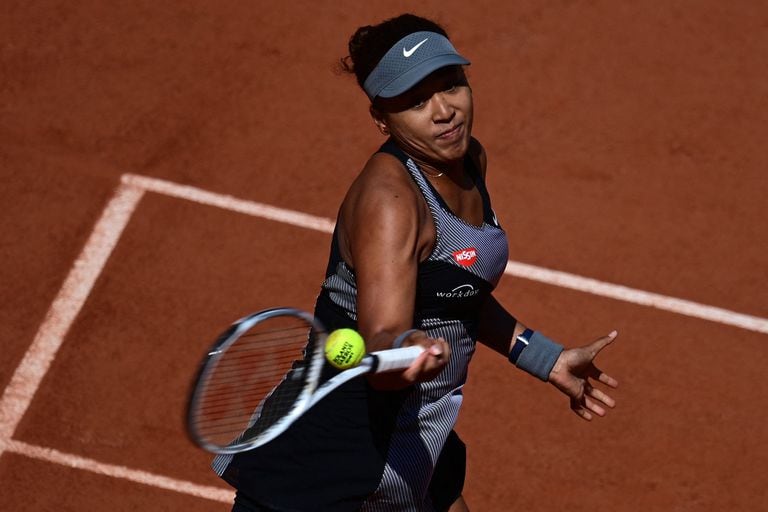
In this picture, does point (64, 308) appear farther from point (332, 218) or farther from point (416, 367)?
point (416, 367)

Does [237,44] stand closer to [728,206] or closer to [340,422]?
[728,206]

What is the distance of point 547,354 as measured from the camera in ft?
13.8

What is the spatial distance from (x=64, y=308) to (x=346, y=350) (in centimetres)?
364

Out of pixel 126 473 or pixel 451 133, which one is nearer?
pixel 451 133

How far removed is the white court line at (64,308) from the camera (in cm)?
575

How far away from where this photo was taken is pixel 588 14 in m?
8.54

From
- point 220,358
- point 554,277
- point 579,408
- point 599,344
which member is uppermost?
point 220,358

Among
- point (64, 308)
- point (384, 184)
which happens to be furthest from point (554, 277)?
point (384, 184)

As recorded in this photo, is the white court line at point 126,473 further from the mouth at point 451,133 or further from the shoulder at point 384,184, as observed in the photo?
the mouth at point 451,133

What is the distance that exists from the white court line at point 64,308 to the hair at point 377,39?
3036 millimetres

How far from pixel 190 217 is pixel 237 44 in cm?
186

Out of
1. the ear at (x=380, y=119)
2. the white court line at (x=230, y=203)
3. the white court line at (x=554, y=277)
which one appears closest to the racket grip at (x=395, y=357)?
the ear at (x=380, y=119)

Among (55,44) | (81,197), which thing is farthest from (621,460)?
(55,44)

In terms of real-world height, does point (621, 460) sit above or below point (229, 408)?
below
